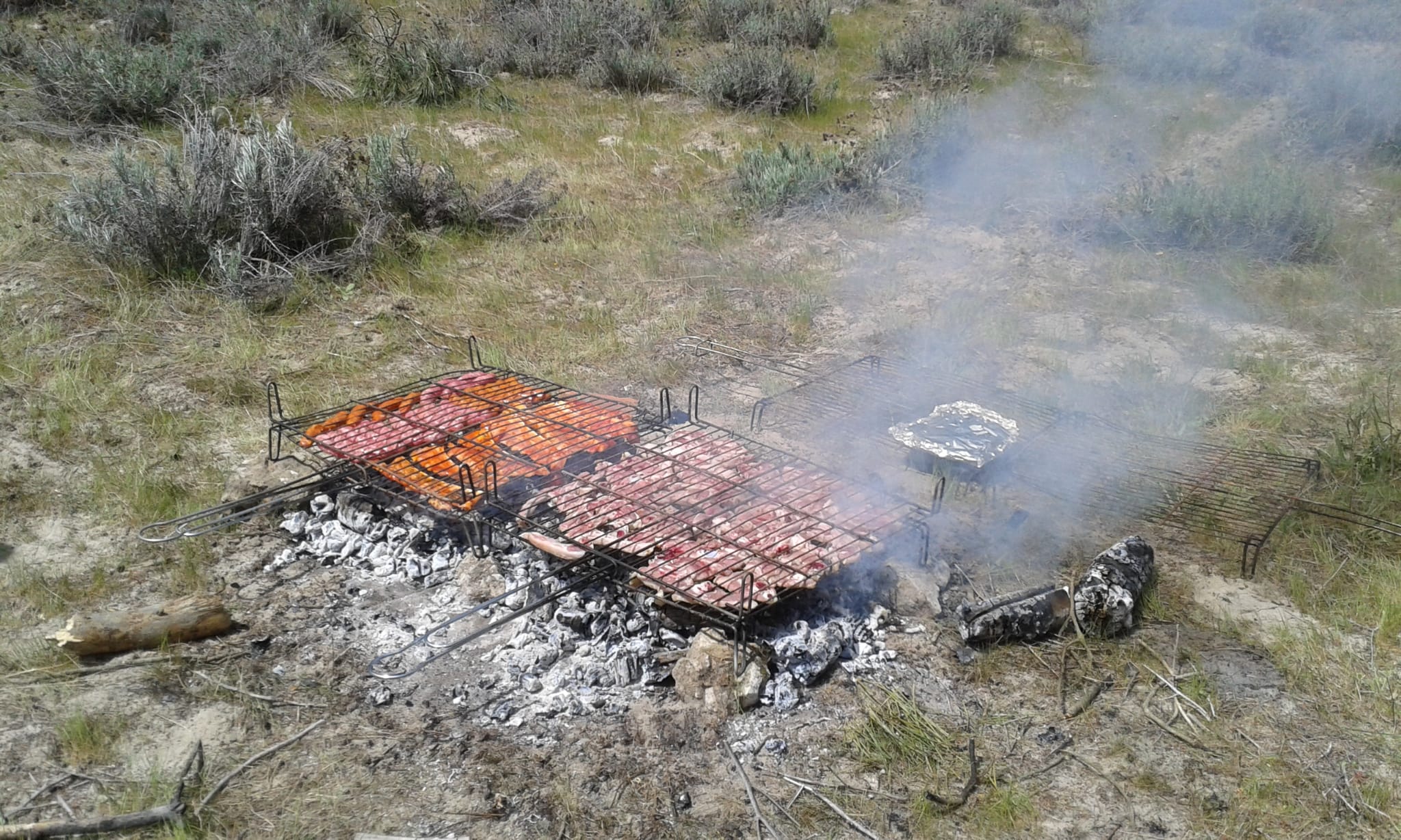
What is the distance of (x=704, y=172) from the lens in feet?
36.1

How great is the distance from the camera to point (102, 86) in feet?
33.9

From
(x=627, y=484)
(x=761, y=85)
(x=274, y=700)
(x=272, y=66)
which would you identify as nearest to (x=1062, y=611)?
(x=627, y=484)

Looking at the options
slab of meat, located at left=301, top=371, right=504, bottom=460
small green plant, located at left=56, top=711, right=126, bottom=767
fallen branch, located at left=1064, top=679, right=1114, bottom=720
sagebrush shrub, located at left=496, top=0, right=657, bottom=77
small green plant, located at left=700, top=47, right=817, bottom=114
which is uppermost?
sagebrush shrub, located at left=496, top=0, right=657, bottom=77

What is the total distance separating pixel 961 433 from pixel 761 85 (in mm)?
8598

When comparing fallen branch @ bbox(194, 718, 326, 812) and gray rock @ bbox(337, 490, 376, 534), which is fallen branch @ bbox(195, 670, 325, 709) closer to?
fallen branch @ bbox(194, 718, 326, 812)

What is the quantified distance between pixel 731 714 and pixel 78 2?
16615 mm

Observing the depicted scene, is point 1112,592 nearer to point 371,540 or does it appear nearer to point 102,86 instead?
point 371,540

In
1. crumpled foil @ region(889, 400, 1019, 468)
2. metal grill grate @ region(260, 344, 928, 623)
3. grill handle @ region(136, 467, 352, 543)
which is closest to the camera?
metal grill grate @ region(260, 344, 928, 623)

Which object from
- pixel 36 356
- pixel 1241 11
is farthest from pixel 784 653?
pixel 1241 11

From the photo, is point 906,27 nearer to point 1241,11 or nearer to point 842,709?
point 1241,11

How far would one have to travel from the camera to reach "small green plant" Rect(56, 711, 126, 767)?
347cm

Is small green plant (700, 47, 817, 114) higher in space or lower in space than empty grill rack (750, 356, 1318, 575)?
higher

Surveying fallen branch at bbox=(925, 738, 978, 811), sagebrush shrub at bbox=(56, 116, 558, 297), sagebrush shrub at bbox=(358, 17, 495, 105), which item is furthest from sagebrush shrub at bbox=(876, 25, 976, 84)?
fallen branch at bbox=(925, 738, 978, 811)

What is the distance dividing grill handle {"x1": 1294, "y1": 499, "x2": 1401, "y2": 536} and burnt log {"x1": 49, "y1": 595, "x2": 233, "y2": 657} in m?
5.55
